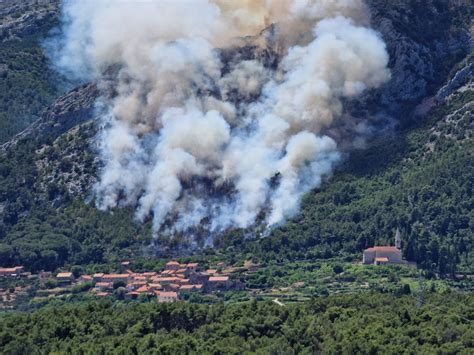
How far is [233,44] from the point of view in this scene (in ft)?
546

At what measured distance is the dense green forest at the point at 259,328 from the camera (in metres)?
102

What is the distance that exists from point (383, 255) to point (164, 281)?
1834 cm

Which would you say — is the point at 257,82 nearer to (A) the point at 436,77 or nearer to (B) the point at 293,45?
(B) the point at 293,45

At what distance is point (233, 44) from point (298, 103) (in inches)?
541

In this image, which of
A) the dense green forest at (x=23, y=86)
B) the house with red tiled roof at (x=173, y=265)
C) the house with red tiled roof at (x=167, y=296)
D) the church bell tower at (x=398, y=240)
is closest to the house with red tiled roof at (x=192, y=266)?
the house with red tiled roof at (x=173, y=265)

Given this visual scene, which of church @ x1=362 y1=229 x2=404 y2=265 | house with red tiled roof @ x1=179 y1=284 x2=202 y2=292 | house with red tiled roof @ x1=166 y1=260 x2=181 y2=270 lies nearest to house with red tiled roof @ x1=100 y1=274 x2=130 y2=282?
house with red tiled roof @ x1=166 y1=260 x2=181 y2=270

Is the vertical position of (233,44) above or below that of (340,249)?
above

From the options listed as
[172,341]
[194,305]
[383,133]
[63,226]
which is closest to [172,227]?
[63,226]

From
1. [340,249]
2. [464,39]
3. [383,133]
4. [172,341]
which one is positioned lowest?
[172,341]

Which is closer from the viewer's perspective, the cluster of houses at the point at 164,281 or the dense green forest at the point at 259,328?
the dense green forest at the point at 259,328

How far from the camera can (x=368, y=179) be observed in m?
151

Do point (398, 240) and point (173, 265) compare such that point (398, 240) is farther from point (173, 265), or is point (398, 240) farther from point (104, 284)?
point (104, 284)

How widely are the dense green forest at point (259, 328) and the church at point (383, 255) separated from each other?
60.5 feet

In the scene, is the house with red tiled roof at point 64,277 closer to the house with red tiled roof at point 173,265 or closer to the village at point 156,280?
the village at point 156,280
